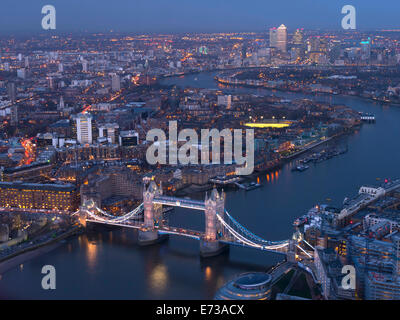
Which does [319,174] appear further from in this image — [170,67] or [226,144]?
[170,67]

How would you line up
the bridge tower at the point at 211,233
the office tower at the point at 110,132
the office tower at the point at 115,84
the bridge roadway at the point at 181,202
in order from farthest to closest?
1. the office tower at the point at 115,84
2. the office tower at the point at 110,132
3. the bridge roadway at the point at 181,202
4. the bridge tower at the point at 211,233

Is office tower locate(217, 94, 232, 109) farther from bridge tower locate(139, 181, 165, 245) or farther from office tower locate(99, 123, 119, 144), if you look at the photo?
bridge tower locate(139, 181, 165, 245)

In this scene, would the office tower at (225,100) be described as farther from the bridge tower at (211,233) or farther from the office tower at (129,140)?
the bridge tower at (211,233)

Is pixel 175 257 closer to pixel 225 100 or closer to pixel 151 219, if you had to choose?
pixel 151 219

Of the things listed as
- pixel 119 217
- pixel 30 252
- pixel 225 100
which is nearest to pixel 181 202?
pixel 119 217

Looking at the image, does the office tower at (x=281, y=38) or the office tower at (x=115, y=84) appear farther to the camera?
the office tower at (x=281, y=38)

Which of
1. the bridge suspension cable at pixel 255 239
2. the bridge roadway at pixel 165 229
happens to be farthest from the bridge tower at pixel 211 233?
the bridge suspension cable at pixel 255 239

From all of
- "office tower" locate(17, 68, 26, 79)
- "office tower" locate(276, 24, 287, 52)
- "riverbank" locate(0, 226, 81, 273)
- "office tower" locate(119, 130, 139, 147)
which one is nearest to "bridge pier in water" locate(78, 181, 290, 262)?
"riverbank" locate(0, 226, 81, 273)
